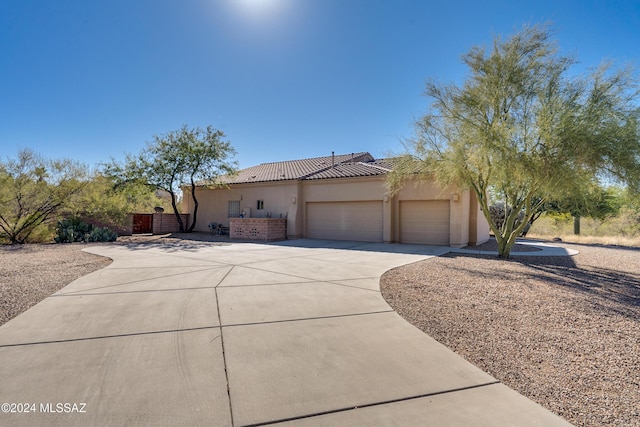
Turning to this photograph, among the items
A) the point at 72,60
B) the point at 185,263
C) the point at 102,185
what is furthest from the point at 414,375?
the point at 102,185

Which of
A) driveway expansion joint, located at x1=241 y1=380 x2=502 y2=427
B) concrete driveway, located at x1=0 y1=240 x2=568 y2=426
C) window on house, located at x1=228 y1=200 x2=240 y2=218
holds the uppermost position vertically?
window on house, located at x1=228 y1=200 x2=240 y2=218

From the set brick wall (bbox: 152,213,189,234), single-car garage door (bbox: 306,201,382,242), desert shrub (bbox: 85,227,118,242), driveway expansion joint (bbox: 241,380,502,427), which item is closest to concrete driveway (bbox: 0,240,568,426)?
driveway expansion joint (bbox: 241,380,502,427)

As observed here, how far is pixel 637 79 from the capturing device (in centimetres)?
888

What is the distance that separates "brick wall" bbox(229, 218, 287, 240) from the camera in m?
17.3

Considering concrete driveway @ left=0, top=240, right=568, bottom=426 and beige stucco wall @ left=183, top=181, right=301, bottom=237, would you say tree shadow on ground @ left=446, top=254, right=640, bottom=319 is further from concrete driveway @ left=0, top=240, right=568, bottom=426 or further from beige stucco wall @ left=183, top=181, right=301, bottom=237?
beige stucco wall @ left=183, top=181, right=301, bottom=237

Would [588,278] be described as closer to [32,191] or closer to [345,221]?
[345,221]

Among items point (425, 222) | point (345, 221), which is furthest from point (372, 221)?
point (425, 222)

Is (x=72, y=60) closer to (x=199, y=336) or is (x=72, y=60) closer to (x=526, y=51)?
(x=199, y=336)

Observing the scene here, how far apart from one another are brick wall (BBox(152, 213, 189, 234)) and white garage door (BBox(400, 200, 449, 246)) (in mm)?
15112

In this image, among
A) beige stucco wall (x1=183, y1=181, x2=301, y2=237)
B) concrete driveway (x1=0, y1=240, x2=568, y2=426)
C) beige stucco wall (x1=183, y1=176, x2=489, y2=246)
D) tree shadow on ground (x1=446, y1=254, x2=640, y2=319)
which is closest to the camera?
concrete driveway (x1=0, y1=240, x2=568, y2=426)

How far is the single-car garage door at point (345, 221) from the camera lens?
16.2 metres

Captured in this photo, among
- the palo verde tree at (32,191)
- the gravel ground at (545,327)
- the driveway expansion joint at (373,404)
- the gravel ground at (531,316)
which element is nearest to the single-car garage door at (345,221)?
the gravel ground at (531,316)

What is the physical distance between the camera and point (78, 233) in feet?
51.0

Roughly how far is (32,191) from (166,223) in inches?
321
